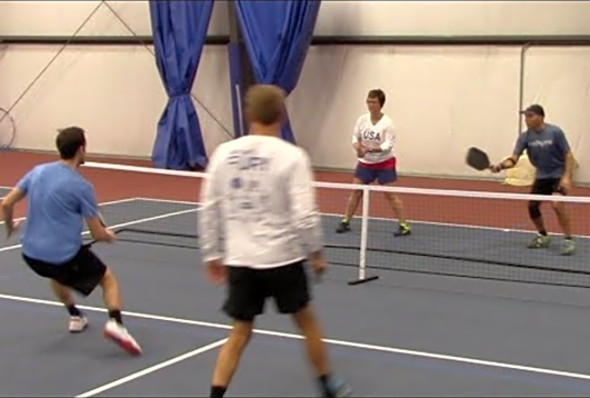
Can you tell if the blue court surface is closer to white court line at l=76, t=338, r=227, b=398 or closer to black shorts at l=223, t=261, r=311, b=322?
white court line at l=76, t=338, r=227, b=398

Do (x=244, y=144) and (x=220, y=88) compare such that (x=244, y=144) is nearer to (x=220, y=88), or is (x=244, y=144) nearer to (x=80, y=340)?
(x=80, y=340)

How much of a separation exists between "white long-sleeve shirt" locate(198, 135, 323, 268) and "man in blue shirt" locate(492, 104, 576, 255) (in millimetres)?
4912

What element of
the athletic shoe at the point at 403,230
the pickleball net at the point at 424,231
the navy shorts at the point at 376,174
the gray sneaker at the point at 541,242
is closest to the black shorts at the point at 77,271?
the pickleball net at the point at 424,231

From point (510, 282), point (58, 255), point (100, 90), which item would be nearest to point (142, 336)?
point (58, 255)

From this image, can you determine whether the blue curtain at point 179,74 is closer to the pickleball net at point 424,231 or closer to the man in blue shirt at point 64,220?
the pickleball net at point 424,231

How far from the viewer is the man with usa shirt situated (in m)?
10.4

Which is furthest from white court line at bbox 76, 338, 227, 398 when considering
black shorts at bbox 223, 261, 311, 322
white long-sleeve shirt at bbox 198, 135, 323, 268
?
white long-sleeve shirt at bbox 198, 135, 323, 268

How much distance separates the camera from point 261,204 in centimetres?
491

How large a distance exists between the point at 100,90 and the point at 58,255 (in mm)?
12790

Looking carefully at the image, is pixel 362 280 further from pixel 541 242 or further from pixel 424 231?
pixel 424 231

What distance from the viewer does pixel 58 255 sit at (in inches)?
243

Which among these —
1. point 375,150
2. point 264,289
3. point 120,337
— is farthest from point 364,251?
point 264,289

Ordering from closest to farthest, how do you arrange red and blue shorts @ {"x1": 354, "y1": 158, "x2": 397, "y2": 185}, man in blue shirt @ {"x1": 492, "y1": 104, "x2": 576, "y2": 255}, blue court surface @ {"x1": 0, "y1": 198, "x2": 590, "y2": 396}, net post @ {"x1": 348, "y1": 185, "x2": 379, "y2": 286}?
blue court surface @ {"x1": 0, "y1": 198, "x2": 590, "y2": 396} → net post @ {"x1": 348, "y1": 185, "x2": 379, "y2": 286} → man in blue shirt @ {"x1": 492, "y1": 104, "x2": 576, "y2": 255} → red and blue shorts @ {"x1": 354, "y1": 158, "x2": 397, "y2": 185}

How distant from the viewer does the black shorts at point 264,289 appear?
16.3 ft
